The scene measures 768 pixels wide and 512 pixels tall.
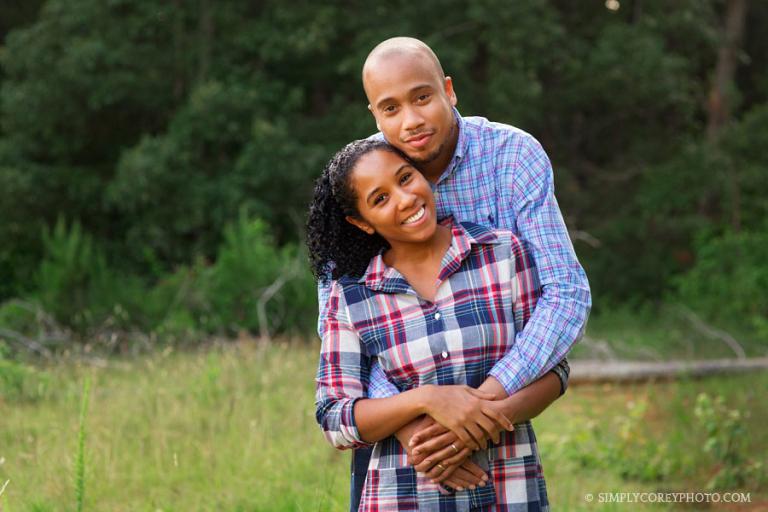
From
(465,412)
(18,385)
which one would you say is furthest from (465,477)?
(18,385)

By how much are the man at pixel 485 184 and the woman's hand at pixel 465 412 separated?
0.08 metres

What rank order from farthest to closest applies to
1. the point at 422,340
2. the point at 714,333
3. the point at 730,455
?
the point at 714,333, the point at 730,455, the point at 422,340

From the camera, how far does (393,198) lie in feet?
8.88

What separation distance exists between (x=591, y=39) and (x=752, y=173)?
3969 millimetres

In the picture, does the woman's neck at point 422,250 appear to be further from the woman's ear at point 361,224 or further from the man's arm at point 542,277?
the man's arm at point 542,277

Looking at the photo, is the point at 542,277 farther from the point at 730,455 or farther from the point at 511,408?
the point at 730,455

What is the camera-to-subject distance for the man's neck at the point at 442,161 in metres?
2.92

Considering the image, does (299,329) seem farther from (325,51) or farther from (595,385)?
(325,51)

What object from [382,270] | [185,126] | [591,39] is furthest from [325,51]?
[382,270]

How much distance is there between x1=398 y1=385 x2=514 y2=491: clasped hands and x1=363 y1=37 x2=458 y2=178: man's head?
2.43 feet

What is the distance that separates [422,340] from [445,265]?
0.73 feet

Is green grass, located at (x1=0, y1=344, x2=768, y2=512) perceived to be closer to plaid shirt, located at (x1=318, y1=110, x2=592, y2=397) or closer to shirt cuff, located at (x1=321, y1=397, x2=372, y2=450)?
shirt cuff, located at (x1=321, y1=397, x2=372, y2=450)

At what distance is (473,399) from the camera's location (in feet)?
8.38

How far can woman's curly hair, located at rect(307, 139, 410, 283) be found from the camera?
279cm
